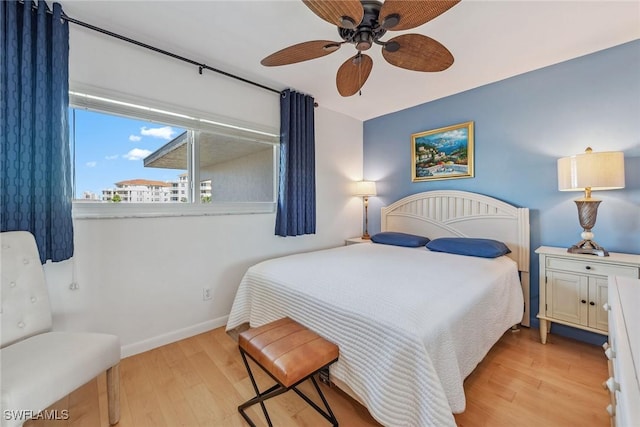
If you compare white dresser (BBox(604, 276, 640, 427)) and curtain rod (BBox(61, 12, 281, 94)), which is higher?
curtain rod (BBox(61, 12, 281, 94))

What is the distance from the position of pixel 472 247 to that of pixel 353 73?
6.03 ft

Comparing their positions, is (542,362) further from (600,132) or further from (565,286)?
(600,132)

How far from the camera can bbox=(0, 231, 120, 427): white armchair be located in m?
1.00

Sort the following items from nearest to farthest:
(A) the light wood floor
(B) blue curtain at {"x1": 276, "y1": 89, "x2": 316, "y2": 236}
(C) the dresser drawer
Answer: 1. (A) the light wood floor
2. (C) the dresser drawer
3. (B) blue curtain at {"x1": 276, "y1": 89, "x2": 316, "y2": 236}

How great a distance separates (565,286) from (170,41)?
366cm

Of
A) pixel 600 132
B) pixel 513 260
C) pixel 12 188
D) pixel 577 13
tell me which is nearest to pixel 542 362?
pixel 513 260

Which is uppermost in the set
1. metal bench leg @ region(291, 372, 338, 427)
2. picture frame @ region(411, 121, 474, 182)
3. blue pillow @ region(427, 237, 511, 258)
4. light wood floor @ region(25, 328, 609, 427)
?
picture frame @ region(411, 121, 474, 182)

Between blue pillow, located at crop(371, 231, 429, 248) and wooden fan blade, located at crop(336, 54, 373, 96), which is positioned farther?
blue pillow, located at crop(371, 231, 429, 248)

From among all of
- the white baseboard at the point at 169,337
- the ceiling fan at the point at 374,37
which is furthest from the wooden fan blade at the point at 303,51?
the white baseboard at the point at 169,337

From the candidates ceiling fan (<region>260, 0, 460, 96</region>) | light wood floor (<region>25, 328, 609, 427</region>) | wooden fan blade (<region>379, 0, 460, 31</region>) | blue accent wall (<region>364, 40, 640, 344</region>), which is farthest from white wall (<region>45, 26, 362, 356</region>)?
blue accent wall (<region>364, 40, 640, 344</region>)

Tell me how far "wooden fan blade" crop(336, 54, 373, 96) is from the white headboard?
1741 millimetres

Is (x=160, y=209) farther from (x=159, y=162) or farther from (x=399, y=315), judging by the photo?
(x=399, y=315)

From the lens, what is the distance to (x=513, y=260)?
8.17ft

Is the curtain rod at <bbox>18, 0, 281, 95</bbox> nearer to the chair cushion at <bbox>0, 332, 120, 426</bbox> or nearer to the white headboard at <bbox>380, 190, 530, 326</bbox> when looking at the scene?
the chair cushion at <bbox>0, 332, 120, 426</bbox>
